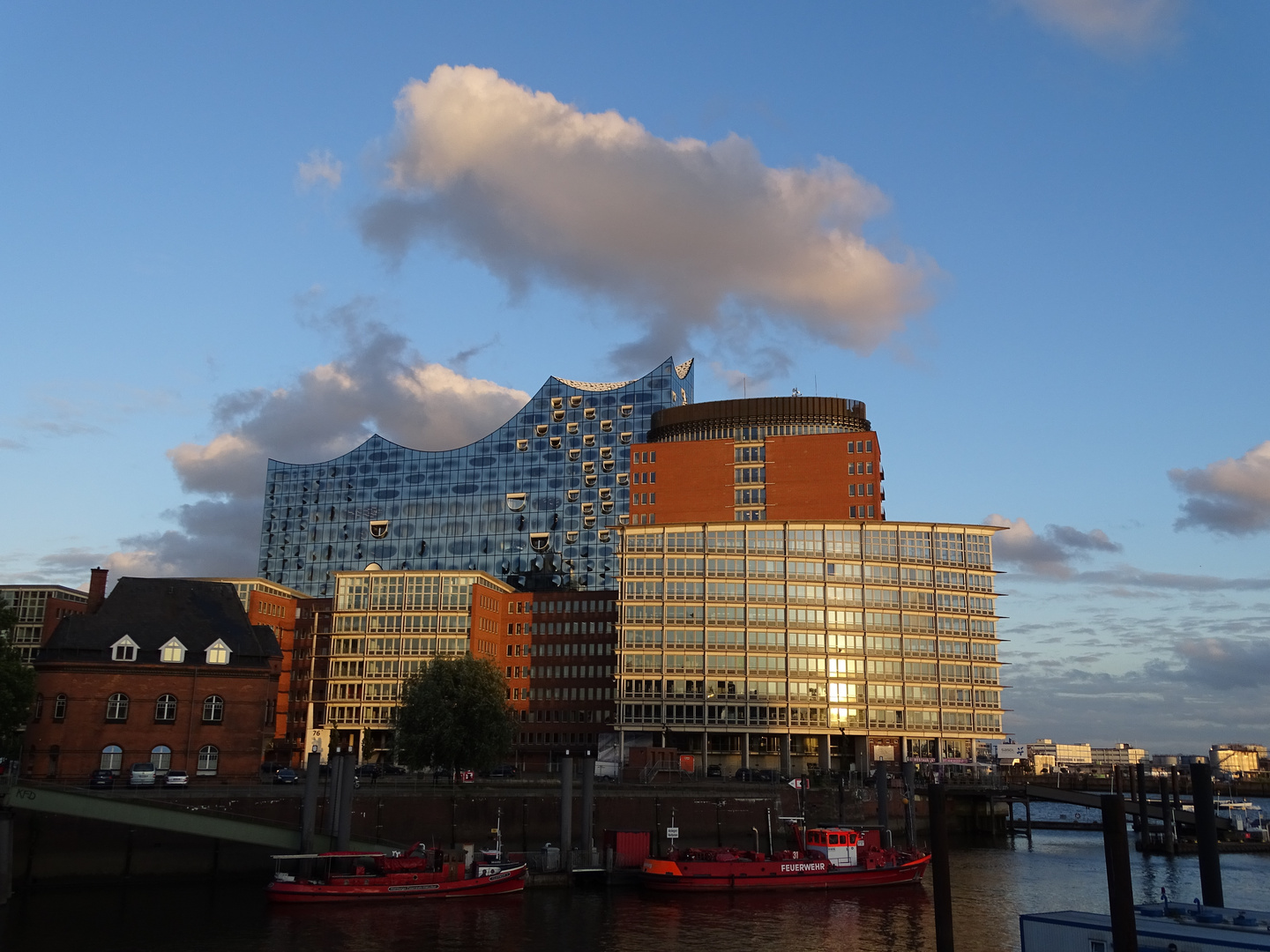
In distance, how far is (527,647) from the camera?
161250 millimetres

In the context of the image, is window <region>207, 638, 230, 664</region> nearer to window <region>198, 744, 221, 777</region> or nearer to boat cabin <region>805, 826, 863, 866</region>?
window <region>198, 744, 221, 777</region>

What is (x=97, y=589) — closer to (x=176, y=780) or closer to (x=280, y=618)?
(x=176, y=780)

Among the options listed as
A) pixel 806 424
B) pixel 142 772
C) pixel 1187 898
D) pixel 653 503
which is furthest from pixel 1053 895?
pixel 806 424

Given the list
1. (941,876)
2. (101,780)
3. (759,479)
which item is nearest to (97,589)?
(101,780)

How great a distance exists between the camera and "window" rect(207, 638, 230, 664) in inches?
3332

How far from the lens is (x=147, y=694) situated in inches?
3216

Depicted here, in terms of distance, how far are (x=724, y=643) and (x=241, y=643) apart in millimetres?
61952

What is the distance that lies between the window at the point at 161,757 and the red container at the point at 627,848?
33.7 meters

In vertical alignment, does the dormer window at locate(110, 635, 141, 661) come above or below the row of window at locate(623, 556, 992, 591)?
below

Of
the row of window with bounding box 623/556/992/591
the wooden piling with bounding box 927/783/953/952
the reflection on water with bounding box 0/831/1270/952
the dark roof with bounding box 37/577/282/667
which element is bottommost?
the reflection on water with bounding box 0/831/1270/952

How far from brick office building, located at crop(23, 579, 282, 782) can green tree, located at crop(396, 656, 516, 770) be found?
11440 millimetres

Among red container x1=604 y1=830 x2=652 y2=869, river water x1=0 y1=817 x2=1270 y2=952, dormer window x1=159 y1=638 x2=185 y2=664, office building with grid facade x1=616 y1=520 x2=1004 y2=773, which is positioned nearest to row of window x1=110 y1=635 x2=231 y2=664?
dormer window x1=159 y1=638 x2=185 y2=664

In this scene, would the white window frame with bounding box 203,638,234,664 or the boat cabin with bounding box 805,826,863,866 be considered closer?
the boat cabin with bounding box 805,826,863,866

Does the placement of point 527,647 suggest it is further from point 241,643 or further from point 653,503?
point 241,643
